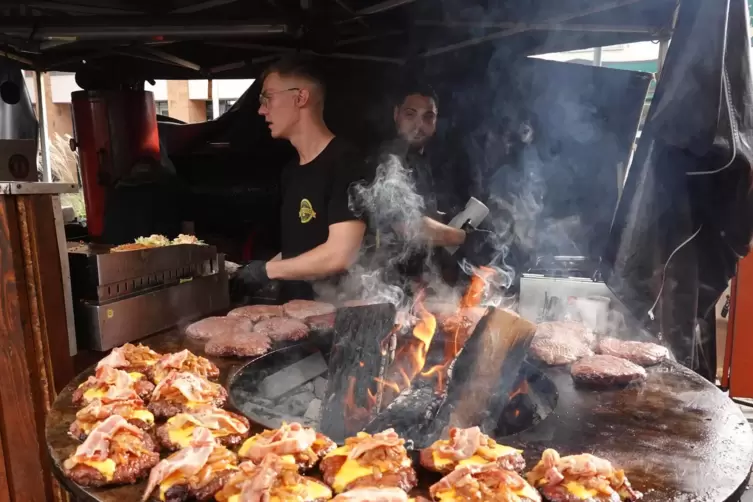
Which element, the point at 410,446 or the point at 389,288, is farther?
the point at 389,288

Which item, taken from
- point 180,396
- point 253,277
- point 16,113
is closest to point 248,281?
point 253,277

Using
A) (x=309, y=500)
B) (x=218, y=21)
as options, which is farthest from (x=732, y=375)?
(x=218, y=21)

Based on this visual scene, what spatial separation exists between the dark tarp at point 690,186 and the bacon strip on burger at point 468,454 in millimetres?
2156

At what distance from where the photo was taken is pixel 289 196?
4867 millimetres

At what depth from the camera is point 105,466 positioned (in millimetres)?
1733

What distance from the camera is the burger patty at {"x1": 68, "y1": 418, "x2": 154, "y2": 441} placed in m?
2.01

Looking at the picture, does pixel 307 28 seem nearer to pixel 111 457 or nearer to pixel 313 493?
pixel 111 457

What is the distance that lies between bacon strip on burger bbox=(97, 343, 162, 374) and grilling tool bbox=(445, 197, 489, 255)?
130 inches

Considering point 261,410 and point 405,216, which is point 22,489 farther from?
point 405,216

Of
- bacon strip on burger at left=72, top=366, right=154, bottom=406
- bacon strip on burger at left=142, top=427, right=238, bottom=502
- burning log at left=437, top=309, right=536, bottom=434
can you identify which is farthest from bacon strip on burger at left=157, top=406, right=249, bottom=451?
burning log at left=437, top=309, right=536, bottom=434

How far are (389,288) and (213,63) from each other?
3892 millimetres

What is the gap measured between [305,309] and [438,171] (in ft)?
9.53

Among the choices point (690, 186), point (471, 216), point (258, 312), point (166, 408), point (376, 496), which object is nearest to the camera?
point (376, 496)

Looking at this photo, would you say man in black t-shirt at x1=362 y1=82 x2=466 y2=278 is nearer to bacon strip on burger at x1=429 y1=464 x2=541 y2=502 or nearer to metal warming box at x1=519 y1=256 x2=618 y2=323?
metal warming box at x1=519 y1=256 x2=618 y2=323
